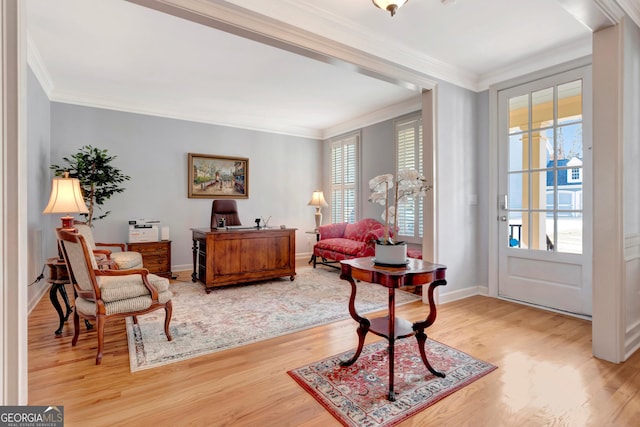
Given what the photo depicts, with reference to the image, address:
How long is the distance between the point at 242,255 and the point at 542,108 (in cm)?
393

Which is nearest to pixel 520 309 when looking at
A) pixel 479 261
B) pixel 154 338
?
pixel 479 261

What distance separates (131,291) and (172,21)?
91.6 inches

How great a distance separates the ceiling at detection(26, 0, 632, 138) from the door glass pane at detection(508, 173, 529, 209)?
1.16m

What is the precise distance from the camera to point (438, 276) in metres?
2.08

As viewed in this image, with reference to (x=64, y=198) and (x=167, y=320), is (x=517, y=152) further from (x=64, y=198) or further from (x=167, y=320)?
(x=64, y=198)

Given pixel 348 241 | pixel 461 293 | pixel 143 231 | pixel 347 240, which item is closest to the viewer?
pixel 461 293

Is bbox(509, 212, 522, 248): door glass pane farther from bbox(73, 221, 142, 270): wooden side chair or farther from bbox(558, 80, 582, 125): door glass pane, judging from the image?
bbox(73, 221, 142, 270): wooden side chair

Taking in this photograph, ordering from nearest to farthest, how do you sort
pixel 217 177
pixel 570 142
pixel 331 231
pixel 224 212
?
pixel 570 142
pixel 224 212
pixel 217 177
pixel 331 231

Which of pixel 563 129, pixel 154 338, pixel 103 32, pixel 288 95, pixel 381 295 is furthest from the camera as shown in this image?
pixel 288 95

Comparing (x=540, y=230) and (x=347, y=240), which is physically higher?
(x=540, y=230)

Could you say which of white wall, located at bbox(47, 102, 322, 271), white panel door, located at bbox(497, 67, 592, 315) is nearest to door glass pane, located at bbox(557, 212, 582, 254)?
white panel door, located at bbox(497, 67, 592, 315)

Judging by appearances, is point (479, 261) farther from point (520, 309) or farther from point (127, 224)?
point (127, 224)

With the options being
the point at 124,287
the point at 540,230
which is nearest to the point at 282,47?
the point at 124,287

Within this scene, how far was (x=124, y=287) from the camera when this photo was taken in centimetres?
247
